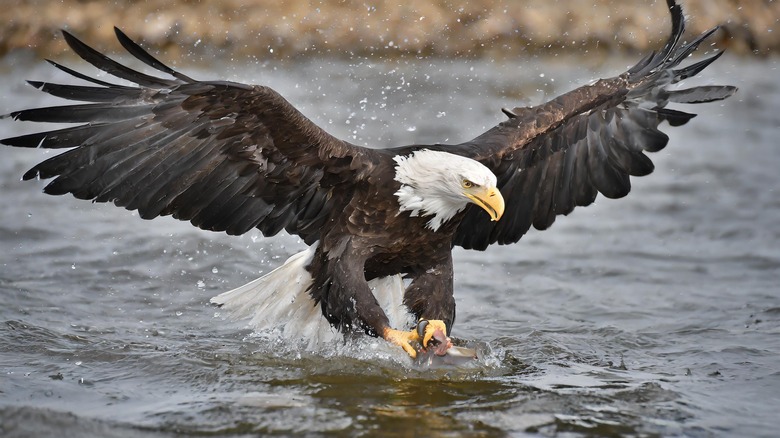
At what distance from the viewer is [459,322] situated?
262 inches

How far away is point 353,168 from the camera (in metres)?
5.33

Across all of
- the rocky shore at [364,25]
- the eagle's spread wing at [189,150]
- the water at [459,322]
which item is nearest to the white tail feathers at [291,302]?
the water at [459,322]

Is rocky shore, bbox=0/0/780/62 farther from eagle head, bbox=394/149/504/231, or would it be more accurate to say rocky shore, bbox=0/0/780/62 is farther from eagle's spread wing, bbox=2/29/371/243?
eagle head, bbox=394/149/504/231

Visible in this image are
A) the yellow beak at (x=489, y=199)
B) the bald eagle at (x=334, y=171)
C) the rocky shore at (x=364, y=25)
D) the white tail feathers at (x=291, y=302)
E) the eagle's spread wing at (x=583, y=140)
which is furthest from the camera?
the rocky shore at (x=364, y=25)

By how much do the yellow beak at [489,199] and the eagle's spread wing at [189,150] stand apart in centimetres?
55

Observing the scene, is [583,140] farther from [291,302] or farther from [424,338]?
[291,302]

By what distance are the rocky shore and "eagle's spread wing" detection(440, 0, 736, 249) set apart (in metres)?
6.75

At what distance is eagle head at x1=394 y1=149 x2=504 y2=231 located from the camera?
5.20 metres

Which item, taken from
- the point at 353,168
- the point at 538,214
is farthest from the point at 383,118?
the point at 353,168

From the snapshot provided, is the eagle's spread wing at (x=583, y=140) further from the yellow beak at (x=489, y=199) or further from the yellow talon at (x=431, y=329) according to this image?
the yellow talon at (x=431, y=329)

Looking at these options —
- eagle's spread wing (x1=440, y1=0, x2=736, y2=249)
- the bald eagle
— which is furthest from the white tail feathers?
eagle's spread wing (x1=440, y1=0, x2=736, y2=249)

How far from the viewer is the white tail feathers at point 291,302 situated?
588cm

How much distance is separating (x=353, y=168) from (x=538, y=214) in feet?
4.69

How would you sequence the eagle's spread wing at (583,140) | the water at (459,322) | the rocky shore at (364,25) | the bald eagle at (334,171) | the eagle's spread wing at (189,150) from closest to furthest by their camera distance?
the water at (459,322) → the eagle's spread wing at (189,150) → the bald eagle at (334,171) → the eagle's spread wing at (583,140) → the rocky shore at (364,25)
